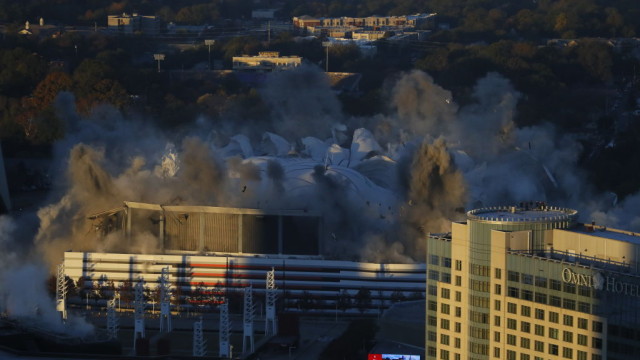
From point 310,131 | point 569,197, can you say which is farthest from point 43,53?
point 569,197

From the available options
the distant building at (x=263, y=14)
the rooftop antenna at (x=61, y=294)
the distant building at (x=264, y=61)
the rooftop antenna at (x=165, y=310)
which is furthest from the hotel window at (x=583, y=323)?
the distant building at (x=263, y=14)

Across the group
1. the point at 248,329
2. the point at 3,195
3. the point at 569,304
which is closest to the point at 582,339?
the point at 569,304

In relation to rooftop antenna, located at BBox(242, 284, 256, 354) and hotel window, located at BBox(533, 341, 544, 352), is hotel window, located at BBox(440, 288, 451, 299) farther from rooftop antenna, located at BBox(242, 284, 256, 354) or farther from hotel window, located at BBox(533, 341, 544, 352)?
rooftop antenna, located at BBox(242, 284, 256, 354)

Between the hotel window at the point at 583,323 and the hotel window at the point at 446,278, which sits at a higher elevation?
the hotel window at the point at 446,278

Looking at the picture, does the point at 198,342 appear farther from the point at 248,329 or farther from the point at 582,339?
the point at 582,339

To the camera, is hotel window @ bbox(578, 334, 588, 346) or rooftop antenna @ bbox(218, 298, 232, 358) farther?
rooftop antenna @ bbox(218, 298, 232, 358)

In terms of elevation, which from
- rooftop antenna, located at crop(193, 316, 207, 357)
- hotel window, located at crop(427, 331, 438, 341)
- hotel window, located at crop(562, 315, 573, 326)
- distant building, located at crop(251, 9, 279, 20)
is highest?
hotel window, located at crop(562, 315, 573, 326)

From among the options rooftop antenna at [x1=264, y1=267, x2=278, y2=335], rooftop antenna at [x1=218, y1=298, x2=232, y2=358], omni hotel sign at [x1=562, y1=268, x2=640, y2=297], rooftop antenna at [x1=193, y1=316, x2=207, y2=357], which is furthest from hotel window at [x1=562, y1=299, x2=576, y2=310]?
rooftop antenna at [x1=264, y1=267, x2=278, y2=335]

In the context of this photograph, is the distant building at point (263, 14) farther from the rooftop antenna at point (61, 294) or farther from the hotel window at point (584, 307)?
the hotel window at point (584, 307)
